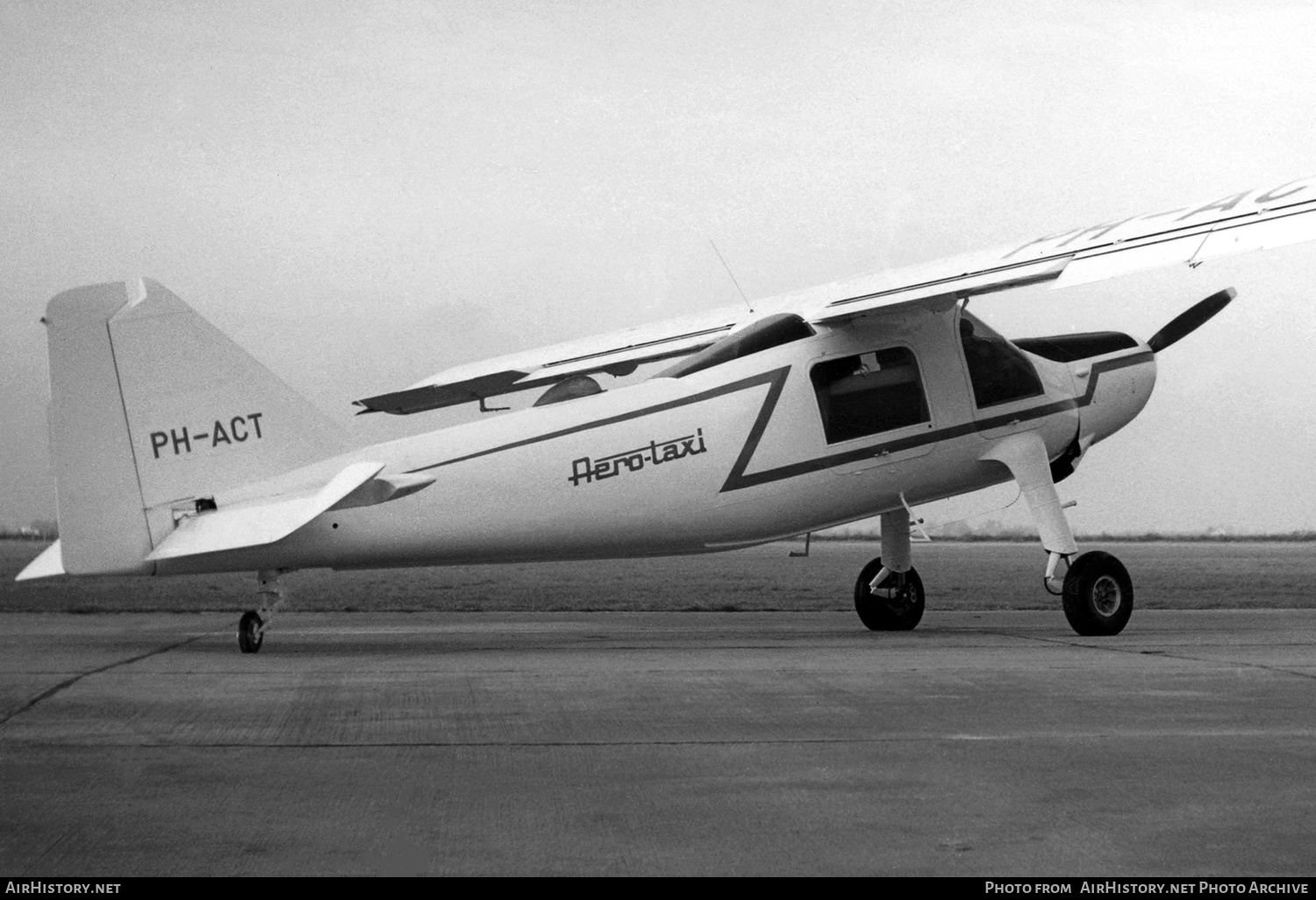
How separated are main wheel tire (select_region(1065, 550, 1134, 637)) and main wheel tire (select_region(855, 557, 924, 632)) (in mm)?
1938

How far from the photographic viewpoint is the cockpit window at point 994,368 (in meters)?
13.6

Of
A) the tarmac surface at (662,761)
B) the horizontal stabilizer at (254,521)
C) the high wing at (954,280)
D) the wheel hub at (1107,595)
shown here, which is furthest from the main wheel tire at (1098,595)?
the horizontal stabilizer at (254,521)

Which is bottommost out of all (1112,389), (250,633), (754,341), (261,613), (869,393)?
(250,633)

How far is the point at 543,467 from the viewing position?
11.7 m

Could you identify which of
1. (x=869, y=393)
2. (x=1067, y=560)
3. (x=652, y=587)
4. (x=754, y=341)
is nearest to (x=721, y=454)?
(x=754, y=341)

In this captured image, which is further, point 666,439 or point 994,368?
point 994,368

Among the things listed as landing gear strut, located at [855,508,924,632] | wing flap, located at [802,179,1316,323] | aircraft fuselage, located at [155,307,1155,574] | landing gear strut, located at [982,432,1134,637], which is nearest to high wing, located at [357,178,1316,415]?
wing flap, located at [802,179,1316,323]

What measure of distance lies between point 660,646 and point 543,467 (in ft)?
5.69

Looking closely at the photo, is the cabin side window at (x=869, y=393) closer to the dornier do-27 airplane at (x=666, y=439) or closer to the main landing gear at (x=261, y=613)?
the dornier do-27 airplane at (x=666, y=439)

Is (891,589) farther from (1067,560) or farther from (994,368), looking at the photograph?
(994,368)

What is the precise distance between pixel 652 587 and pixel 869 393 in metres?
6.92

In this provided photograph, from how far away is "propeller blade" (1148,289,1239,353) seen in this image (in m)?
15.0

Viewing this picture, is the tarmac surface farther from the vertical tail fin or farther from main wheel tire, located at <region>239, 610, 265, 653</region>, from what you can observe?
the vertical tail fin

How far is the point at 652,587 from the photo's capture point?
19.3 m
